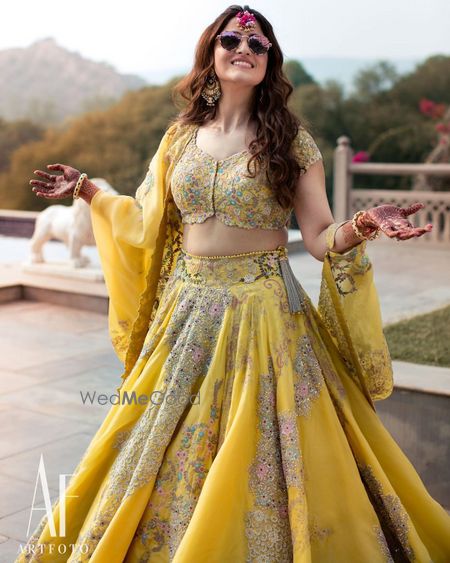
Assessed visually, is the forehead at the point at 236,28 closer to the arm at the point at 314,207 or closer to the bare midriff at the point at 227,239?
the arm at the point at 314,207

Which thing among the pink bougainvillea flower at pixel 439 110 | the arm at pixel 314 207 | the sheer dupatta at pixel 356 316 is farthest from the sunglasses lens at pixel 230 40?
the pink bougainvillea flower at pixel 439 110

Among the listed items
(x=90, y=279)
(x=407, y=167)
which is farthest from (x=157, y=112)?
(x=90, y=279)

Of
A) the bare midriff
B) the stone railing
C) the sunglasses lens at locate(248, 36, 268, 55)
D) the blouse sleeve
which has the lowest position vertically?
the stone railing

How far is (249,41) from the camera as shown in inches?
98.8

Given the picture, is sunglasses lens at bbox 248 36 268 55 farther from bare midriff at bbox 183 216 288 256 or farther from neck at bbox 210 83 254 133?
bare midriff at bbox 183 216 288 256

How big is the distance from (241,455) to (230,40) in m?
1.06

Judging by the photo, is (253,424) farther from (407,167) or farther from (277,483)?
(407,167)

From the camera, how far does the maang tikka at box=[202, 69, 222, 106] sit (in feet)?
8.65

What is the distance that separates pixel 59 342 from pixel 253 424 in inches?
130

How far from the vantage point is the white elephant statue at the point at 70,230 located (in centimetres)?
731

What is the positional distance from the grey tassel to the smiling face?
0.49m

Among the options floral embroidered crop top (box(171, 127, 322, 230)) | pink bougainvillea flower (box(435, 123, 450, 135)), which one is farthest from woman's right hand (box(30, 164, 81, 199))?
pink bougainvillea flower (box(435, 123, 450, 135))

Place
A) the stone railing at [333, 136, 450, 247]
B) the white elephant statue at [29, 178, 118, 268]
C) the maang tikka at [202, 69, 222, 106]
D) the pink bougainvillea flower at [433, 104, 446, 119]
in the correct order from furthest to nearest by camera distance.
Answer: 1. the pink bougainvillea flower at [433, 104, 446, 119]
2. the stone railing at [333, 136, 450, 247]
3. the white elephant statue at [29, 178, 118, 268]
4. the maang tikka at [202, 69, 222, 106]

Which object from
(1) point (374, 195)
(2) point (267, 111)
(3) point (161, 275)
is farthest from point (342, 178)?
(2) point (267, 111)
